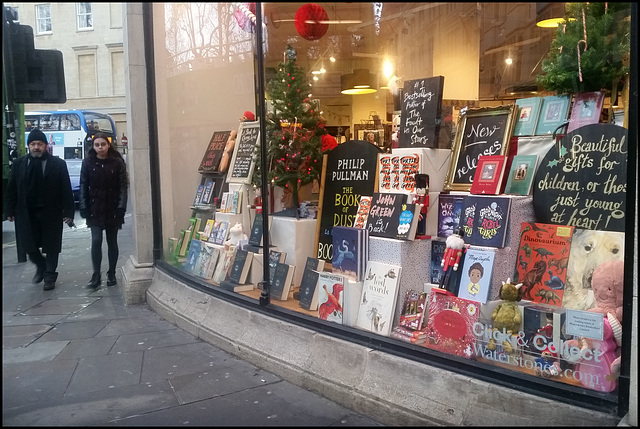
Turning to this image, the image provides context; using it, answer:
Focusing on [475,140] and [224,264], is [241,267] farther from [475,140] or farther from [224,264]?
[475,140]

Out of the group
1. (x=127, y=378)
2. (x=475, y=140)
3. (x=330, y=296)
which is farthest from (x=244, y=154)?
(x=475, y=140)

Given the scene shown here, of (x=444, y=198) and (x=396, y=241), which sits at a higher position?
(x=444, y=198)

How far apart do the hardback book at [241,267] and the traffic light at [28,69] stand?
243cm

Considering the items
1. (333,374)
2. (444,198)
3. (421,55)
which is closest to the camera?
(333,374)

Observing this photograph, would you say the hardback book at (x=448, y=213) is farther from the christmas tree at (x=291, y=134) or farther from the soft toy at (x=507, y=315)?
the christmas tree at (x=291, y=134)

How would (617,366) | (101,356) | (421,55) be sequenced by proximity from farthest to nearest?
(421,55), (101,356), (617,366)

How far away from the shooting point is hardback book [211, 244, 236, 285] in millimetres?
6043

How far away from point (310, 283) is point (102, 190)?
13.3ft

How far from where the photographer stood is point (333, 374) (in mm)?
4129

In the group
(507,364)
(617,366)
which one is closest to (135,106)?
(507,364)

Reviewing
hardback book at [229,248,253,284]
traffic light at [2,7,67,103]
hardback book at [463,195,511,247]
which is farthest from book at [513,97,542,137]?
traffic light at [2,7,67,103]

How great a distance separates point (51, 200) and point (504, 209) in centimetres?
633

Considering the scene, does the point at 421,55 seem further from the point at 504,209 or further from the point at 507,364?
the point at 507,364

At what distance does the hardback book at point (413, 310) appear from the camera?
4.09 metres
